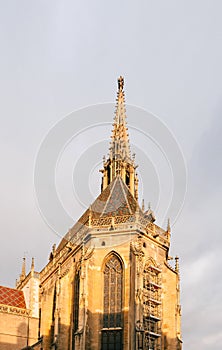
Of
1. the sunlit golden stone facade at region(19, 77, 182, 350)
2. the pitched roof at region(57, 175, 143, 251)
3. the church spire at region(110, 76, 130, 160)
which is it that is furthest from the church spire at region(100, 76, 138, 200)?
the sunlit golden stone facade at region(19, 77, 182, 350)

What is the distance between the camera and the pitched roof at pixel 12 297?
3689 cm

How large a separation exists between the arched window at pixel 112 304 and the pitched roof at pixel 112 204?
422 cm

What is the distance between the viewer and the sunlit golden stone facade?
27312 millimetres

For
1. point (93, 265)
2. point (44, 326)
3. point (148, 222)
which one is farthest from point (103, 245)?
point (44, 326)

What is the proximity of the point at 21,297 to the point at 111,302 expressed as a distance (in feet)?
41.1

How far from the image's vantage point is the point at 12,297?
37.9 metres

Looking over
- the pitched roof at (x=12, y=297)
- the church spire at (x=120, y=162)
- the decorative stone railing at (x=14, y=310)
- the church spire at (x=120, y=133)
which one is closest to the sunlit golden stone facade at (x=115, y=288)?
the decorative stone railing at (x=14, y=310)

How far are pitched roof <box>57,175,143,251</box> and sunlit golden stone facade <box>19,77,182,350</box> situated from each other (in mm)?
94

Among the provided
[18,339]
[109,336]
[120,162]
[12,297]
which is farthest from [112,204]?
[18,339]

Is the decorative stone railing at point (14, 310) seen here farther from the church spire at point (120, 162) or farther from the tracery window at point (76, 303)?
the church spire at point (120, 162)

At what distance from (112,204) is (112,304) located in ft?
27.5

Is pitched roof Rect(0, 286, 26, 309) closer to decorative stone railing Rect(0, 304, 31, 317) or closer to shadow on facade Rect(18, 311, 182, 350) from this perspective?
decorative stone railing Rect(0, 304, 31, 317)

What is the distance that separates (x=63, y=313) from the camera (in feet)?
102

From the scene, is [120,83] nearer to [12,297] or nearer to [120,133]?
[120,133]
